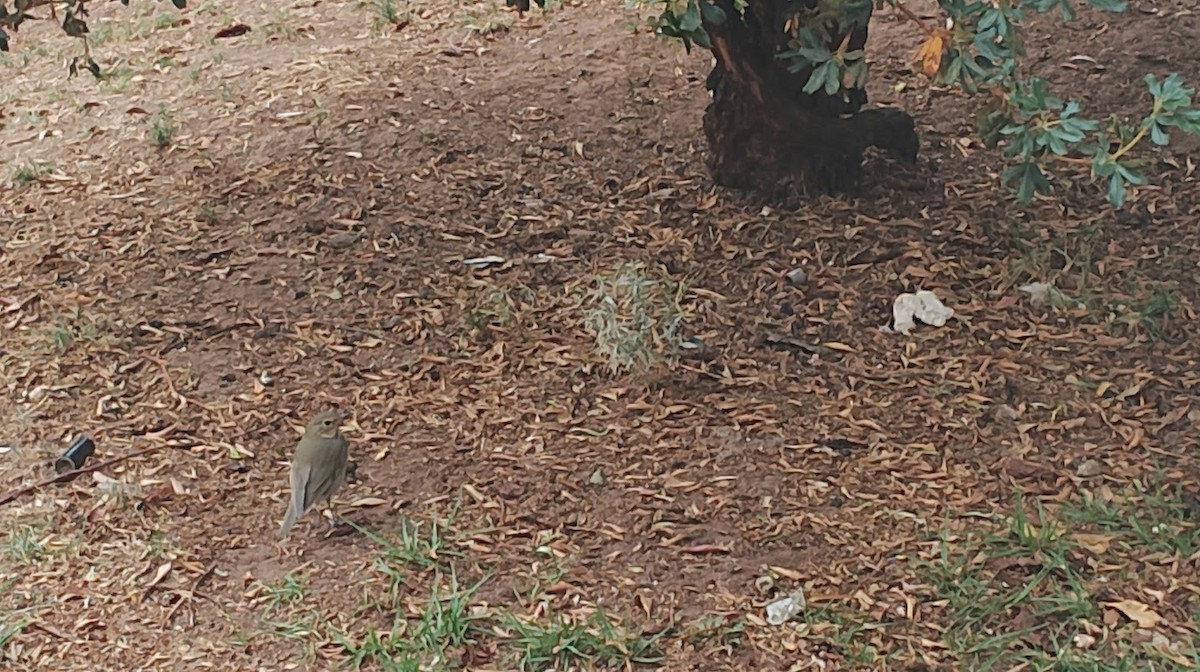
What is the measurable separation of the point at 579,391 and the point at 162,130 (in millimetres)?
2310

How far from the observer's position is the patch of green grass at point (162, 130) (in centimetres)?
485

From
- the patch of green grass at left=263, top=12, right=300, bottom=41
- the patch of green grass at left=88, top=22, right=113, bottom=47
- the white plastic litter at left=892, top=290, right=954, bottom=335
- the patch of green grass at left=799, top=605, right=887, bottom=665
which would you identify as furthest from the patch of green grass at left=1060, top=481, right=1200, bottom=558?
the patch of green grass at left=88, top=22, right=113, bottom=47

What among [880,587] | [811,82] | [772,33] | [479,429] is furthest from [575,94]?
[880,587]

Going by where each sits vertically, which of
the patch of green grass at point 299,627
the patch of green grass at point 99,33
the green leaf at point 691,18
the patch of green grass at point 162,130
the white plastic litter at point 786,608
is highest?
the green leaf at point 691,18

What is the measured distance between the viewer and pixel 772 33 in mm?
3844

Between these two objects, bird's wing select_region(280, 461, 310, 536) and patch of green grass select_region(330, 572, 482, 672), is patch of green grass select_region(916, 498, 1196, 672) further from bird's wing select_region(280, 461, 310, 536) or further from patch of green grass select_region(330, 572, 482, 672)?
bird's wing select_region(280, 461, 310, 536)

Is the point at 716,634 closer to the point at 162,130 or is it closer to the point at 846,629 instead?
the point at 846,629

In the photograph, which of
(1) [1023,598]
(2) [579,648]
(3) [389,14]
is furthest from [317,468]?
(3) [389,14]

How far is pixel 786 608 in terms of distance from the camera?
2744 millimetres

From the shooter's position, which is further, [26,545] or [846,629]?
[26,545]

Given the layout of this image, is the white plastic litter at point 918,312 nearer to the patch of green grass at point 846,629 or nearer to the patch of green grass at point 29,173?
the patch of green grass at point 846,629

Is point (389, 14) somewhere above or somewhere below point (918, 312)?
above

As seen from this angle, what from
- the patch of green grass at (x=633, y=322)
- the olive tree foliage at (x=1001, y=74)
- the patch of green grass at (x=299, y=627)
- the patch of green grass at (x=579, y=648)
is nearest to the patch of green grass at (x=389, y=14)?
the patch of green grass at (x=633, y=322)

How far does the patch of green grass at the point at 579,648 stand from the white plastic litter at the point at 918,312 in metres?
1.28
